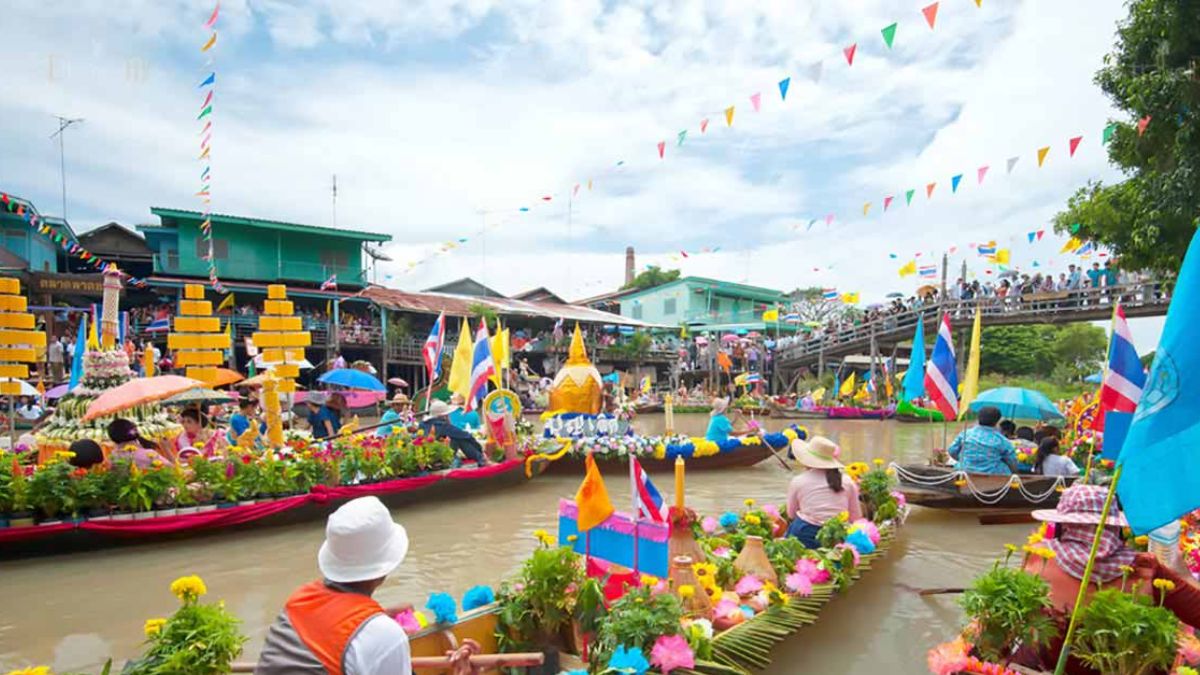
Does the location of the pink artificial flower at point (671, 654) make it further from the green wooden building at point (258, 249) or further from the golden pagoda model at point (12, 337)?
the green wooden building at point (258, 249)

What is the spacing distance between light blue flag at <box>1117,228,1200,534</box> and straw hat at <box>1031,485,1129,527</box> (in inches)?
33.0

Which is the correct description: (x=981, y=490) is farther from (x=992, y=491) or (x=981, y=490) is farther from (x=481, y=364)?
(x=481, y=364)

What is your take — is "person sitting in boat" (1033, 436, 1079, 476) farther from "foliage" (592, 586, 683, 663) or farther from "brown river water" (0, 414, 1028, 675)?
"foliage" (592, 586, 683, 663)

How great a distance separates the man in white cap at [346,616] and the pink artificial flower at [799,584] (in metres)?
3.29

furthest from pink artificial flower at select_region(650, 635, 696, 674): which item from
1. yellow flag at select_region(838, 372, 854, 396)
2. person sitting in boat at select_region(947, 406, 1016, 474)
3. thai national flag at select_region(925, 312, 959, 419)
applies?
yellow flag at select_region(838, 372, 854, 396)

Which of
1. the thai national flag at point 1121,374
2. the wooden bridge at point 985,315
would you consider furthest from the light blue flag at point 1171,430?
the wooden bridge at point 985,315

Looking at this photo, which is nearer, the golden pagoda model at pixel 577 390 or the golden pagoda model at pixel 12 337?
the golden pagoda model at pixel 12 337

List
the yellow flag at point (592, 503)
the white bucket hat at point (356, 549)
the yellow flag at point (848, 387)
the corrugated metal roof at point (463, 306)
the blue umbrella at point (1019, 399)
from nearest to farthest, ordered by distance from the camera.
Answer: the white bucket hat at point (356, 549) < the yellow flag at point (592, 503) < the blue umbrella at point (1019, 399) < the corrugated metal roof at point (463, 306) < the yellow flag at point (848, 387)

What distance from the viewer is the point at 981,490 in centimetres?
941

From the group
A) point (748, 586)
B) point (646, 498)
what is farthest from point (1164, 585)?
point (646, 498)

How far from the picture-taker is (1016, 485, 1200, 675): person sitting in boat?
12.0 feet

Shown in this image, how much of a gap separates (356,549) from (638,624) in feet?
5.52

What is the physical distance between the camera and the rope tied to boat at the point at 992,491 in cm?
918

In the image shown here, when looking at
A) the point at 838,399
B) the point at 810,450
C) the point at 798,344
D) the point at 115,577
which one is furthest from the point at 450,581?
the point at 798,344
